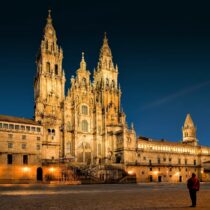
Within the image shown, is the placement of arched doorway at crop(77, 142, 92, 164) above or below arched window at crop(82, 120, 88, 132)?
below

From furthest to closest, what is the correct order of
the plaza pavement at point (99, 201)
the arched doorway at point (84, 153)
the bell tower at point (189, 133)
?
1. the bell tower at point (189, 133)
2. the arched doorway at point (84, 153)
3. the plaza pavement at point (99, 201)

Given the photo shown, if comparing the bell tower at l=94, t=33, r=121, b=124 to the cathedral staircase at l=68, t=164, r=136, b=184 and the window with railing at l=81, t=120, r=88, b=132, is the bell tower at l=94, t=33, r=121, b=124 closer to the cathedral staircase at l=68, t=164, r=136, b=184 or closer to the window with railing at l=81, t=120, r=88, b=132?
the window with railing at l=81, t=120, r=88, b=132

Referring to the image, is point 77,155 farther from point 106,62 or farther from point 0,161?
point 106,62

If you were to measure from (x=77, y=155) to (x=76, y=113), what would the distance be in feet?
38.4

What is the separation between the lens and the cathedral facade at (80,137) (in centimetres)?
7225

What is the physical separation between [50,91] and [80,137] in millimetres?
15329

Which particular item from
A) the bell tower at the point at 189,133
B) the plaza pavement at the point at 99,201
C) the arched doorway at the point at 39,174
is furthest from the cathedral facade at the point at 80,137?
the plaza pavement at the point at 99,201

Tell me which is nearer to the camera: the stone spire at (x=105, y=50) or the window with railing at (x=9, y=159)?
the window with railing at (x=9, y=159)

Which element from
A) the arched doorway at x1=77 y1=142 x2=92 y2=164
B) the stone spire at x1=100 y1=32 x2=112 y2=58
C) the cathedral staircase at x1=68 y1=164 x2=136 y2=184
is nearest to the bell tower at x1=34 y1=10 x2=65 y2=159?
the arched doorway at x1=77 y1=142 x2=92 y2=164

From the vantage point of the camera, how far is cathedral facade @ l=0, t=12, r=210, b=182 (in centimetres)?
7225

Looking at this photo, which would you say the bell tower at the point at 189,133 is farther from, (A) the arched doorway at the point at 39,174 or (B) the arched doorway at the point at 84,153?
(A) the arched doorway at the point at 39,174

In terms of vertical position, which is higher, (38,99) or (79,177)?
(38,99)

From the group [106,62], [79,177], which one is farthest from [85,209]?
[106,62]

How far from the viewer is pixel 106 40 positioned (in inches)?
4375
